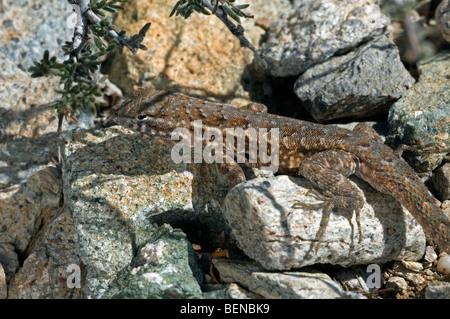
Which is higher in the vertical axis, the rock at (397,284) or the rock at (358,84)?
the rock at (358,84)

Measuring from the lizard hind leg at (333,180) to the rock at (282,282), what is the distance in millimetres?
338

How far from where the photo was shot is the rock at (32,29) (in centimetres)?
619

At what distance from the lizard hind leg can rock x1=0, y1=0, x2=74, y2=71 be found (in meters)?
3.77

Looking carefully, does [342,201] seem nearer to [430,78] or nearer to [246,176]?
[246,176]

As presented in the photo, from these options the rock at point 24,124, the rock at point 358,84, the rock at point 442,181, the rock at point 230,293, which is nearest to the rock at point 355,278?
the rock at point 230,293

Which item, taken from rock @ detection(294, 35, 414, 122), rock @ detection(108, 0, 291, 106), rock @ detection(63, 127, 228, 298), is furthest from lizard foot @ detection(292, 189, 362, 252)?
rock @ detection(108, 0, 291, 106)

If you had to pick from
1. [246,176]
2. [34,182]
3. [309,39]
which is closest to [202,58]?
[309,39]

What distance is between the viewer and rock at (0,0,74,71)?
20.3 ft

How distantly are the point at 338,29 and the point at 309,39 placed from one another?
1.23 ft

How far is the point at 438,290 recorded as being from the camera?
3.90 meters

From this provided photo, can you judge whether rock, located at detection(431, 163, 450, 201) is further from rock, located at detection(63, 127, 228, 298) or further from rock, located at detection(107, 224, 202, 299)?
rock, located at detection(107, 224, 202, 299)

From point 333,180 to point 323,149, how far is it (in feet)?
1.47

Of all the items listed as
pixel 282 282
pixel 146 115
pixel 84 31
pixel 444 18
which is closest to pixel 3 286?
pixel 146 115

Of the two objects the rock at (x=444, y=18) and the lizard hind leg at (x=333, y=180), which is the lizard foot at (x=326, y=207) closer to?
the lizard hind leg at (x=333, y=180)
